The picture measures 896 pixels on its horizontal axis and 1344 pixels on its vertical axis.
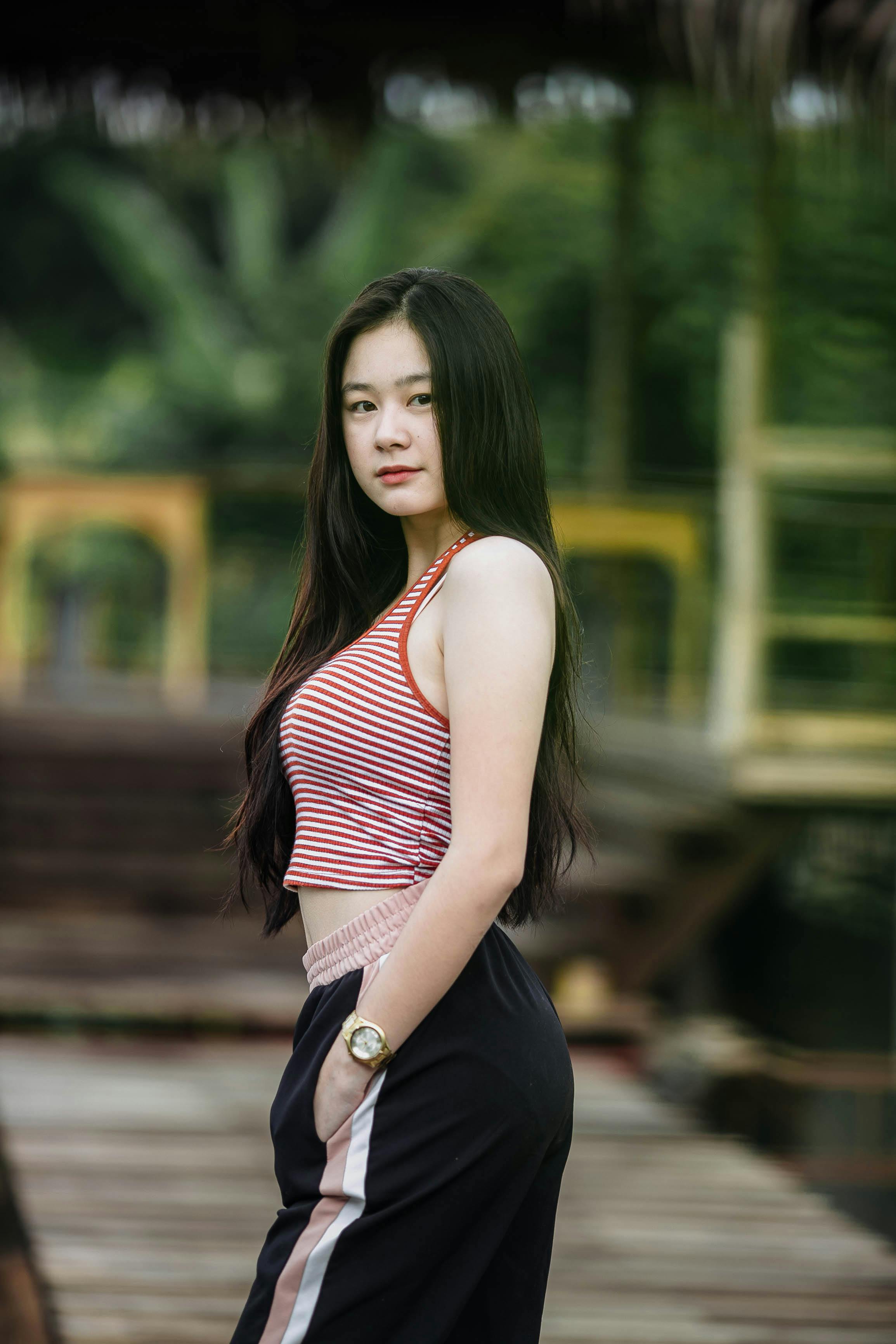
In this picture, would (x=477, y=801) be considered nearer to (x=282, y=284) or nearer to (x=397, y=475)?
(x=397, y=475)

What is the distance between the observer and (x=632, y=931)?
5512 millimetres

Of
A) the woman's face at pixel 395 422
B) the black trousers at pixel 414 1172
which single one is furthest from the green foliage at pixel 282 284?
the black trousers at pixel 414 1172

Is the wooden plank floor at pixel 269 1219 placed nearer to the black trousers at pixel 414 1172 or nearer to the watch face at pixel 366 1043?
the black trousers at pixel 414 1172

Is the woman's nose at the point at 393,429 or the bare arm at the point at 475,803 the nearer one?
the bare arm at the point at 475,803

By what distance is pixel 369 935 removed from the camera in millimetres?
1610

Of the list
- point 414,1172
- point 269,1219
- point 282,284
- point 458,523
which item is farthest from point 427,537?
point 282,284

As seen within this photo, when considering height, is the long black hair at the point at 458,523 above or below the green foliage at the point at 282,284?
below

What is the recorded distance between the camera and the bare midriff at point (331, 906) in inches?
63.8

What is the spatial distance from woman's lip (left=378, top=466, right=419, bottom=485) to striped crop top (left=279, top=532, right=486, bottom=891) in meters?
0.09

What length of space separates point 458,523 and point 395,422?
0.44 feet

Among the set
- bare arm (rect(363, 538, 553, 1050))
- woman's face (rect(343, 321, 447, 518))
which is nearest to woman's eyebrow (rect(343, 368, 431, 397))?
woman's face (rect(343, 321, 447, 518))

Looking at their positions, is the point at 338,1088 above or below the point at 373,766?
below

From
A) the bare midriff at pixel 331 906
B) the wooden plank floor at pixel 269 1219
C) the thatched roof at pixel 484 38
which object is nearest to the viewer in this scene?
the bare midriff at pixel 331 906

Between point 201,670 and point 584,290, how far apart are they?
5.73 metres
